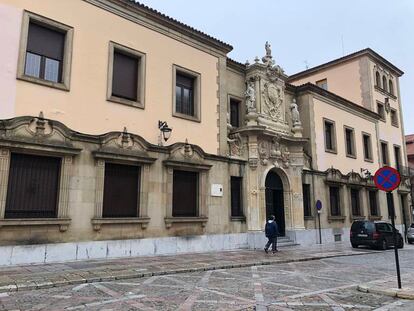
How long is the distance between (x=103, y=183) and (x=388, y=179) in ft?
28.9

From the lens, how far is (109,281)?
29.3ft

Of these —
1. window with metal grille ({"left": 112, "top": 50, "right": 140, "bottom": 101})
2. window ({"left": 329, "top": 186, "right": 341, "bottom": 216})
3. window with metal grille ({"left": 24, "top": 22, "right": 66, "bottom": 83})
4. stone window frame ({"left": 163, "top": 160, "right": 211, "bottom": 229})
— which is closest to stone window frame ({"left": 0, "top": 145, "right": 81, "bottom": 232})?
window with metal grille ({"left": 24, "top": 22, "right": 66, "bottom": 83})

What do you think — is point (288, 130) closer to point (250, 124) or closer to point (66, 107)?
point (250, 124)

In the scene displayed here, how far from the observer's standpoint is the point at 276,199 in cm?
1986

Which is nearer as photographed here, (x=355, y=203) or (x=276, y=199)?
(x=276, y=199)

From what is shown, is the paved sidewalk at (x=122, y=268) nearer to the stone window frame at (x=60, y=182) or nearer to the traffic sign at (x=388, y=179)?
the stone window frame at (x=60, y=182)

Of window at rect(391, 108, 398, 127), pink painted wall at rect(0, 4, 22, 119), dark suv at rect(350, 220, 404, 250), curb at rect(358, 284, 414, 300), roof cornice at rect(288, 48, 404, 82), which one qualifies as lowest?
curb at rect(358, 284, 414, 300)

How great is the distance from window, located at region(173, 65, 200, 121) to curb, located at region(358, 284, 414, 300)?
9830 millimetres

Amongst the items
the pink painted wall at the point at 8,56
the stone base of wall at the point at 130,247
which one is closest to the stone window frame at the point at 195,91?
the stone base of wall at the point at 130,247

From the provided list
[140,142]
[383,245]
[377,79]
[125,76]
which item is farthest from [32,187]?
[377,79]

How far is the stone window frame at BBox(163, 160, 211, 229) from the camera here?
47.1ft

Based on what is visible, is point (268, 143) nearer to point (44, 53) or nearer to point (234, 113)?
point (234, 113)

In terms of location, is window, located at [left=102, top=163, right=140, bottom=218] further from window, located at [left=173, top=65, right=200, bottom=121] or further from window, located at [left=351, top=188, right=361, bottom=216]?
window, located at [left=351, top=188, right=361, bottom=216]

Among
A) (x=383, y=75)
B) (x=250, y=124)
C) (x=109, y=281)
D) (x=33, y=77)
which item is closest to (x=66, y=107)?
(x=33, y=77)
